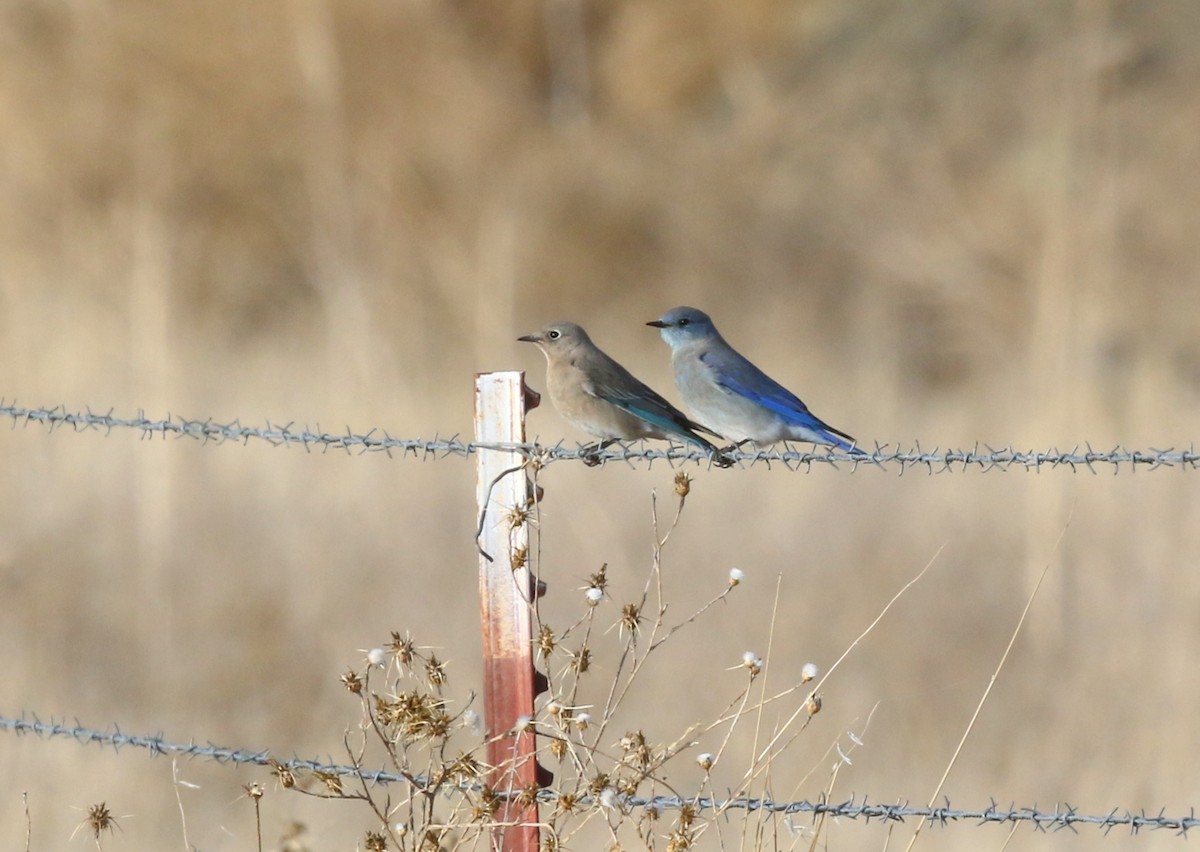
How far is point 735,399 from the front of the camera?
532 centimetres

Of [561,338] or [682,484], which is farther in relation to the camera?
[561,338]

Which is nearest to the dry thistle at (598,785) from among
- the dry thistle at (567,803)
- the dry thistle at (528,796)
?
the dry thistle at (567,803)

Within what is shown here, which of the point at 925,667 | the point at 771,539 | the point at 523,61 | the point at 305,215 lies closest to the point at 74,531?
the point at 771,539

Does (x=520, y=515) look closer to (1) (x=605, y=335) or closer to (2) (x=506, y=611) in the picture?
(2) (x=506, y=611)

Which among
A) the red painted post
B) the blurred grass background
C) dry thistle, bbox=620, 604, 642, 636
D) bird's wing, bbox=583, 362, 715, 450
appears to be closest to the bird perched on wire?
bird's wing, bbox=583, 362, 715, 450

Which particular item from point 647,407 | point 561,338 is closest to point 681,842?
point 647,407

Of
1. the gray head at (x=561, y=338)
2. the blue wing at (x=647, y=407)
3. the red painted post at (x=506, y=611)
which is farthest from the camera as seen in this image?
the gray head at (x=561, y=338)

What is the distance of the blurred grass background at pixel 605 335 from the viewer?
6824 mm

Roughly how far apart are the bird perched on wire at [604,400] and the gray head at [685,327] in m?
0.33

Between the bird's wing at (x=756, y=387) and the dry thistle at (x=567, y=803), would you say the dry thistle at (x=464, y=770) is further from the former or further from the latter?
the bird's wing at (x=756, y=387)

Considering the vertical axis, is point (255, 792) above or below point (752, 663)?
below

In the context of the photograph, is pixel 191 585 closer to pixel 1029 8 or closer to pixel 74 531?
pixel 74 531

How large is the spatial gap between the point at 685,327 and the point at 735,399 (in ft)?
1.66

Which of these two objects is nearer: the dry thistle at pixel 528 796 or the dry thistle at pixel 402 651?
the dry thistle at pixel 402 651
